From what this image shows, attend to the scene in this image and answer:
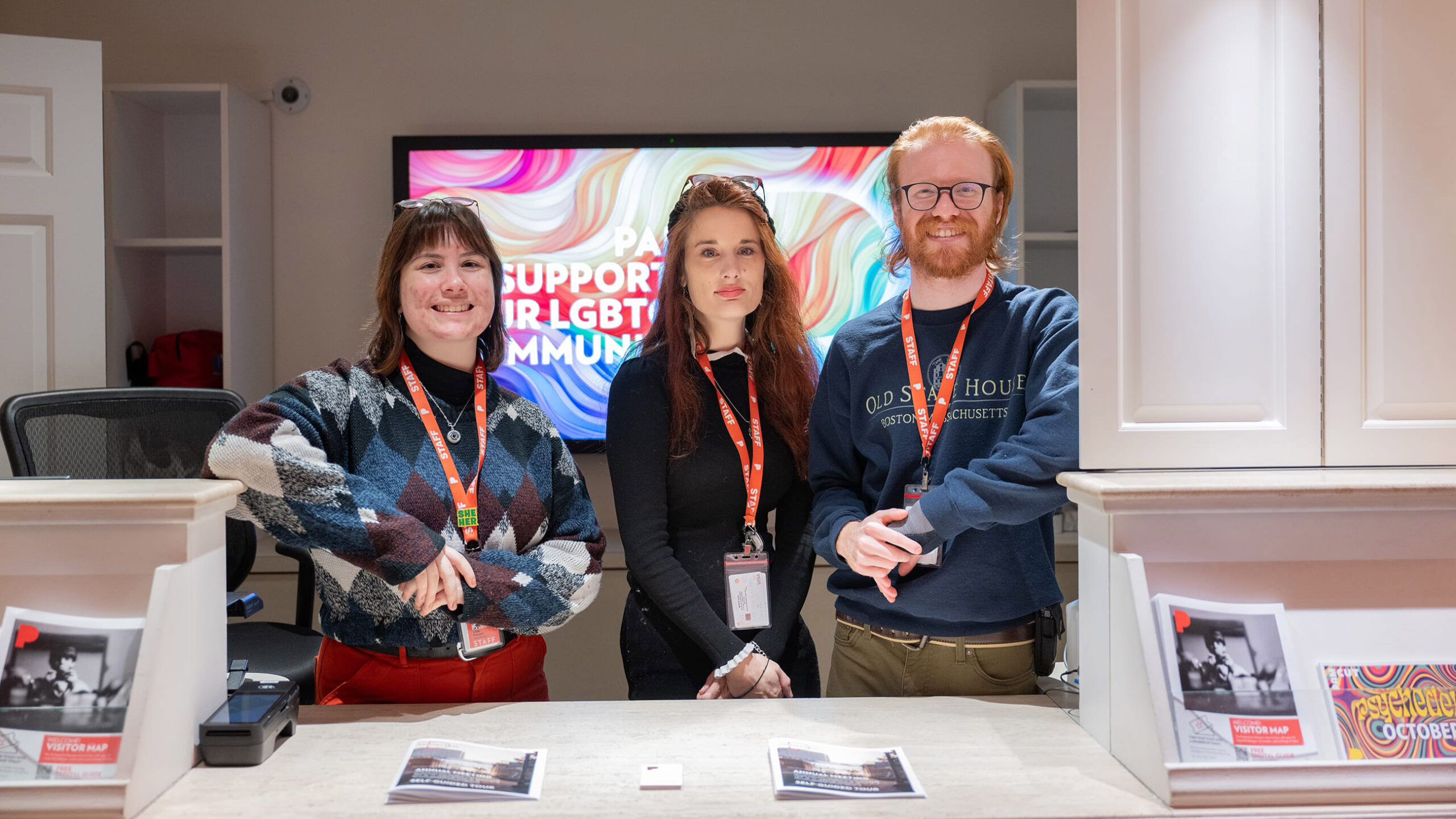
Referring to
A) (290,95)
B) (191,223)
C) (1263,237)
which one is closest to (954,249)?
(1263,237)

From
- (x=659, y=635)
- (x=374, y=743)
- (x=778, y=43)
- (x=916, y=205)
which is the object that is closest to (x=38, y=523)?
(x=374, y=743)

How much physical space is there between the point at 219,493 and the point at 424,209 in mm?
650

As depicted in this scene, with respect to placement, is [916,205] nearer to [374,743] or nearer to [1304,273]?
[1304,273]

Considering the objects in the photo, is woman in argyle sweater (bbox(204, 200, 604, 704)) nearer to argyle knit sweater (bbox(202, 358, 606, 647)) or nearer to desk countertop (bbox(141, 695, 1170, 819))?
argyle knit sweater (bbox(202, 358, 606, 647))

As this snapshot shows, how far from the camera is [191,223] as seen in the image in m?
3.86

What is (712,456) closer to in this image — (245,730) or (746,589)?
(746,589)

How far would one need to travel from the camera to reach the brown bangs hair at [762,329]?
81.0 inches

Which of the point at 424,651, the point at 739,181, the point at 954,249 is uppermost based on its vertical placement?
the point at 739,181

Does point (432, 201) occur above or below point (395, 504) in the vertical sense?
above

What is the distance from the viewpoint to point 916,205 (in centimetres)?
178

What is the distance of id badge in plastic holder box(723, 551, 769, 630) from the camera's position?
6.33 feet

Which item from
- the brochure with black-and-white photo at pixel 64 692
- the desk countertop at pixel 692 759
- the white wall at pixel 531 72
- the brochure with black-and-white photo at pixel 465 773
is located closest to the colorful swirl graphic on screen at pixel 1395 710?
the desk countertop at pixel 692 759

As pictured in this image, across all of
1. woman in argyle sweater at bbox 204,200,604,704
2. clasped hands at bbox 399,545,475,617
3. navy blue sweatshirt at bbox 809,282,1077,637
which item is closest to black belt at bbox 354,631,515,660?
woman in argyle sweater at bbox 204,200,604,704

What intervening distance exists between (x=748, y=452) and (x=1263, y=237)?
1.01 meters
